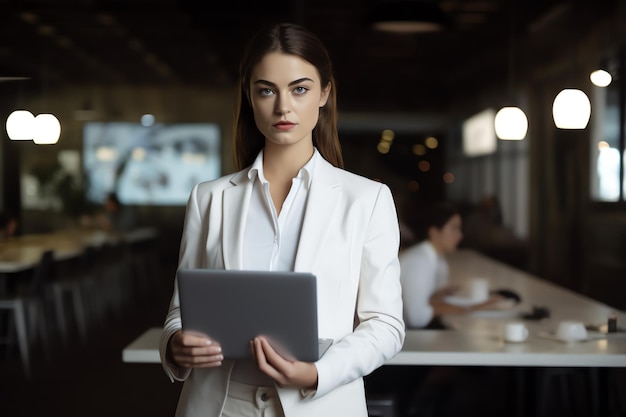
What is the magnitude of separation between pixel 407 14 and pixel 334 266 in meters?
3.78

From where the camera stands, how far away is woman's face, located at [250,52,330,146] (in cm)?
169

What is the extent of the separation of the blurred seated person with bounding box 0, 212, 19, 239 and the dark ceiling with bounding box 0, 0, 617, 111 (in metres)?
1.07

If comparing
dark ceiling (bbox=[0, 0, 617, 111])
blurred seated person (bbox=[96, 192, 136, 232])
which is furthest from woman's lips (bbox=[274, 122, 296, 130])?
blurred seated person (bbox=[96, 192, 136, 232])

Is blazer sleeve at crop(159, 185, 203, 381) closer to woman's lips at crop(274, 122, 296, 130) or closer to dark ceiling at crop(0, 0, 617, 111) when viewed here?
woman's lips at crop(274, 122, 296, 130)

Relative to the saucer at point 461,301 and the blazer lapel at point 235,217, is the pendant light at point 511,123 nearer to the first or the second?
the saucer at point 461,301

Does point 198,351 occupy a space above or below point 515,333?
above

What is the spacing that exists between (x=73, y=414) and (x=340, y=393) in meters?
3.96

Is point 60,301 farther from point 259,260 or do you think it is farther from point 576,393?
point 259,260

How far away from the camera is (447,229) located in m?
5.64

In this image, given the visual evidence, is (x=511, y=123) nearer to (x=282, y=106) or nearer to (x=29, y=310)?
(x=29, y=310)

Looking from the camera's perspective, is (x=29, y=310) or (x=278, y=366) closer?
(x=278, y=366)

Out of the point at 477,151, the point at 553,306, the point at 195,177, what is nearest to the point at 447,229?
the point at 477,151

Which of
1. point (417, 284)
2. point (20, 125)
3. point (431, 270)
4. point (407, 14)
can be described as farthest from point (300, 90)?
point (20, 125)

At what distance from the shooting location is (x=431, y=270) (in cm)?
508
